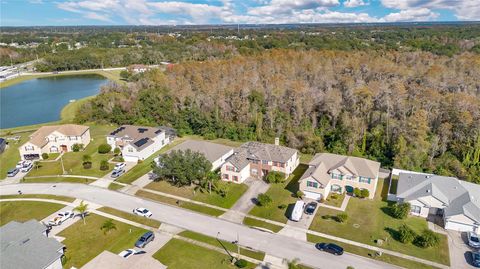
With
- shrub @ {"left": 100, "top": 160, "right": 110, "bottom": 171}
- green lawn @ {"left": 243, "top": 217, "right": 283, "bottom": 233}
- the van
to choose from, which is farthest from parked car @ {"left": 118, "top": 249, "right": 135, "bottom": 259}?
shrub @ {"left": 100, "top": 160, "right": 110, "bottom": 171}

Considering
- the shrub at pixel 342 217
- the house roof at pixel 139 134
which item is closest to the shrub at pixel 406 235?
the shrub at pixel 342 217

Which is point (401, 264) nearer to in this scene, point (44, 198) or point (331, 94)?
point (331, 94)

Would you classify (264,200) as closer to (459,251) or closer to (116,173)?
(459,251)

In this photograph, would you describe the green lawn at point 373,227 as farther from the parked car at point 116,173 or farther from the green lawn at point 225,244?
the parked car at point 116,173

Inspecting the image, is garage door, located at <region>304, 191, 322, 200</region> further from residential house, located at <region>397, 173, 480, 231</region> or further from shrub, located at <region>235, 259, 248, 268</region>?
shrub, located at <region>235, 259, 248, 268</region>

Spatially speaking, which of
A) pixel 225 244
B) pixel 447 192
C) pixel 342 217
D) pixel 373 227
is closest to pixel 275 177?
pixel 342 217

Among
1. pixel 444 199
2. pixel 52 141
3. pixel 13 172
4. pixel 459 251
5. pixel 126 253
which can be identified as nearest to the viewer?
pixel 126 253

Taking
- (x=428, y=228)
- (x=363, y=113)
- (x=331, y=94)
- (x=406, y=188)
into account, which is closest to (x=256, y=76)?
(x=331, y=94)
